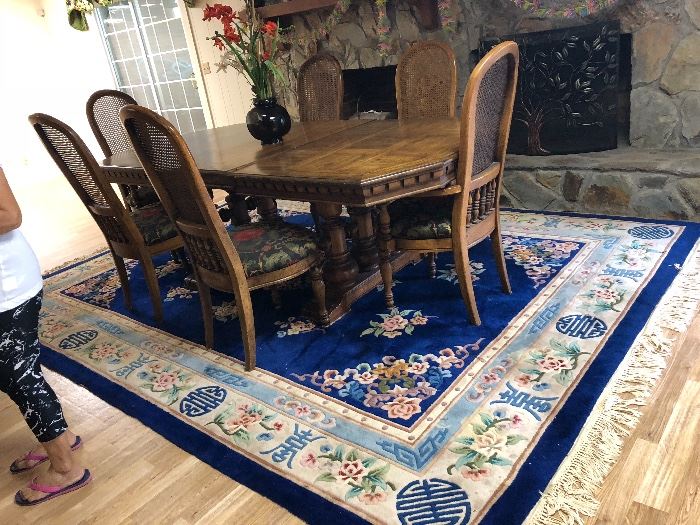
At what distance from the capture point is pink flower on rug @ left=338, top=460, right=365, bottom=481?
4.74 feet

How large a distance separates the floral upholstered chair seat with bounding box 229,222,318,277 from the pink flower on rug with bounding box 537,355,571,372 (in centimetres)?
93

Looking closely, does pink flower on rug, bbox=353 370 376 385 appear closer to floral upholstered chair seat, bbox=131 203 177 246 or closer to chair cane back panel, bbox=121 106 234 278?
chair cane back panel, bbox=121 106 234 278

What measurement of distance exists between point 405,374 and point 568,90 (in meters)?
2.28

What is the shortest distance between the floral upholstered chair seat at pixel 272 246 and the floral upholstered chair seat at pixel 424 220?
35cm

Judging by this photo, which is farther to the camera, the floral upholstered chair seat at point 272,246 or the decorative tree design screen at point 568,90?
the decorative tree design screen at point 568,90

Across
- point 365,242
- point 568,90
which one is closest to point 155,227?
point 365,242

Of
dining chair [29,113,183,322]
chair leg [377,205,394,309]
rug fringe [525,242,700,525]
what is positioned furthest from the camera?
dining chair [29,113,183,322]

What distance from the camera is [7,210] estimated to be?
4.18 ft

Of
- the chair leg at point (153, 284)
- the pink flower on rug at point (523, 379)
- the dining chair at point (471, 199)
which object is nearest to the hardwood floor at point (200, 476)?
the pink flower on rug at point (523, 379)

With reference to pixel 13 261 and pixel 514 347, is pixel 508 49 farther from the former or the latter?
pixel 13 261

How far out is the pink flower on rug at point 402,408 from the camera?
1653mm

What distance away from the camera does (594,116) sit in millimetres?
3193

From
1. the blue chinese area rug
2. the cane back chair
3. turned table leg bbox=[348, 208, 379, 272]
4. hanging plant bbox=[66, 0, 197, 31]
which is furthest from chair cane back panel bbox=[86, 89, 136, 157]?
hanging plant bbox=[66, 0, 197, 31]

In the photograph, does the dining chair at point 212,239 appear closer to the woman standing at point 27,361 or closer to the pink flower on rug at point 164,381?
the pink flower on rug at point 164,381
